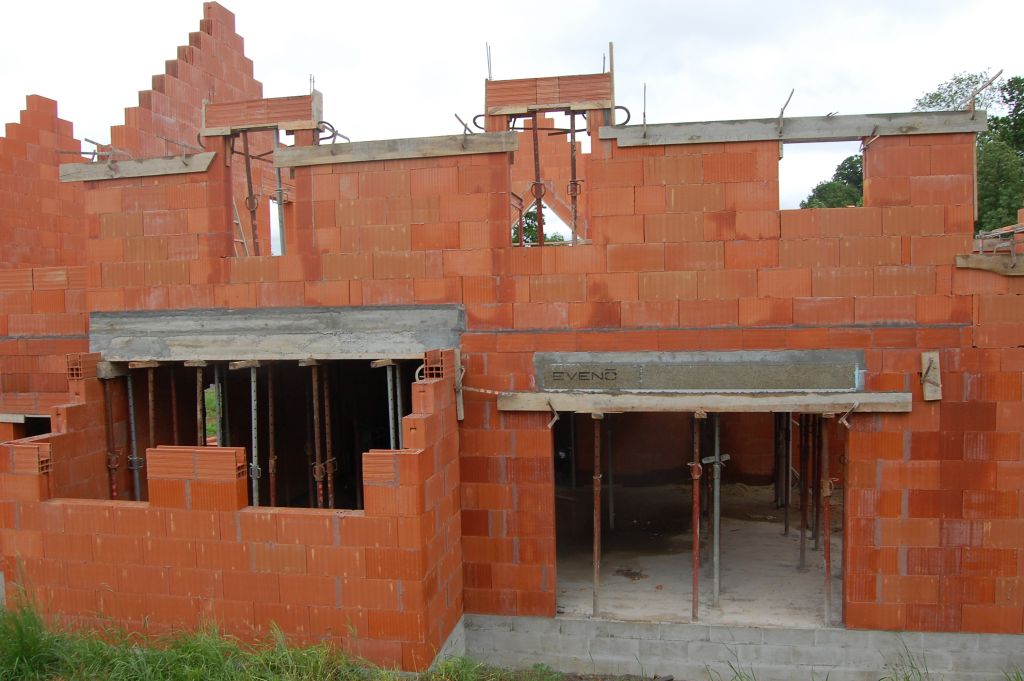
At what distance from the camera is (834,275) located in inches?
Answer: 273

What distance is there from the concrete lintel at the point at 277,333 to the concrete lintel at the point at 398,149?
151cm

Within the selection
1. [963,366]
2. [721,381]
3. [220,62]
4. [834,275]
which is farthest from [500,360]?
[220,62]

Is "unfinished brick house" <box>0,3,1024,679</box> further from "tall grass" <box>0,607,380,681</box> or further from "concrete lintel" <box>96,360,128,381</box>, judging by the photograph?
"tall grass" <box>0,607,380,681</box>

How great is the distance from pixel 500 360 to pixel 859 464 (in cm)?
353

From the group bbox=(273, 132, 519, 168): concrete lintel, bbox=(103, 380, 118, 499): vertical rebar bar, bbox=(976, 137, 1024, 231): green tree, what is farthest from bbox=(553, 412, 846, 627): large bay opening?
bbox=(976, 137, 1024, 231): green tree

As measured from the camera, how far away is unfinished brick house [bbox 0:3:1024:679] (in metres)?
6.32

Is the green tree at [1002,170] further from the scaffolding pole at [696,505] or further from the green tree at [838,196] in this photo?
the scaffolding pole at [696,505]

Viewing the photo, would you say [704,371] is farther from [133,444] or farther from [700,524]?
[133,444]

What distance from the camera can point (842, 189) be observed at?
1511 inches

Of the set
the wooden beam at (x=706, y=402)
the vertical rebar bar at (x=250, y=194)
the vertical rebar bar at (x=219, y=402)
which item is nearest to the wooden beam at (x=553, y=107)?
the vertical rebar bar at (x=250, y=194)

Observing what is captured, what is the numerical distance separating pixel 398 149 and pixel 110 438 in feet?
14.5

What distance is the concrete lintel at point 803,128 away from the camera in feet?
22.3

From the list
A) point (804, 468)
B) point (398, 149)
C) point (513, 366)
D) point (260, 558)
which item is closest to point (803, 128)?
point (513, 366)

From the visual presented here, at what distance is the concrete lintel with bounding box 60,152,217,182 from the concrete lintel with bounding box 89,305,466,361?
1.48 m
